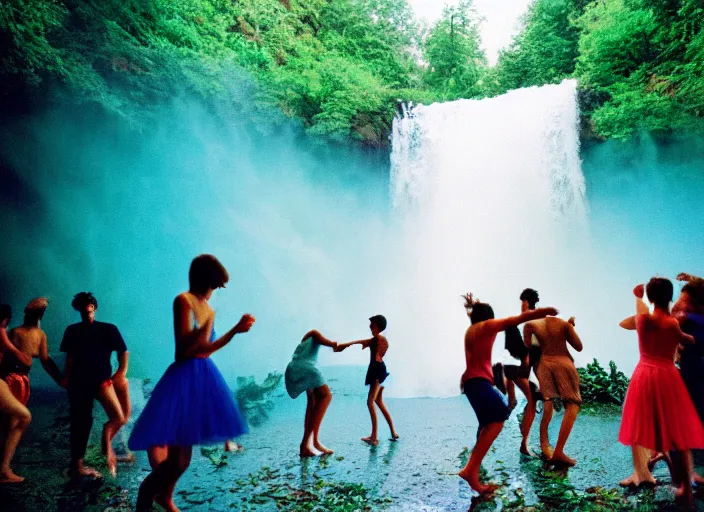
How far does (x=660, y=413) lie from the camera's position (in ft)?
12.0

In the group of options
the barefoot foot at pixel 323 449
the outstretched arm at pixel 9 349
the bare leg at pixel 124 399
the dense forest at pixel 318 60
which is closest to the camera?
the outstretched arm at pixel 9 349

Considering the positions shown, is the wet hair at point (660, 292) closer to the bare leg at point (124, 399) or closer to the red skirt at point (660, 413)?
the red skirt at point (660, 413)

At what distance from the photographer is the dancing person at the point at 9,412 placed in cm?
396

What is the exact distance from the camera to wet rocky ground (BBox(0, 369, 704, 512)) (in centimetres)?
387

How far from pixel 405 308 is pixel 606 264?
23.3ft

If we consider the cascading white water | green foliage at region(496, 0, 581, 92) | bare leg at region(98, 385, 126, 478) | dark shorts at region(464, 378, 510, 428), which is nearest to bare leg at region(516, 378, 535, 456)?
dark shorts at region(464, 378, 510, 428)

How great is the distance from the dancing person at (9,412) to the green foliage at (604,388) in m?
8.50

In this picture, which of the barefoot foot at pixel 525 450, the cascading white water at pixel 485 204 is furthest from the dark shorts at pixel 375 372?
the cascading white water at pixel 485 204

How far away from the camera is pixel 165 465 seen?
2.89m

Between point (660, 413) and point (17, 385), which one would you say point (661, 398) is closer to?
point (660, 413)

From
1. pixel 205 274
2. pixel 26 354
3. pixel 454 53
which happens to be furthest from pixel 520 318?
pixel 454 53

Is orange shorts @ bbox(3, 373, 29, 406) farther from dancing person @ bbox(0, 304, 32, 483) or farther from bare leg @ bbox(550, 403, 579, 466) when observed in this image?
bare leg @ bbox(550, 403, 579, 466)

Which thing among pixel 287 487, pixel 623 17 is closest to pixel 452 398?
pixel 287 487

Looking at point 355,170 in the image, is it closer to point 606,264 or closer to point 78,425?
point 606,264
